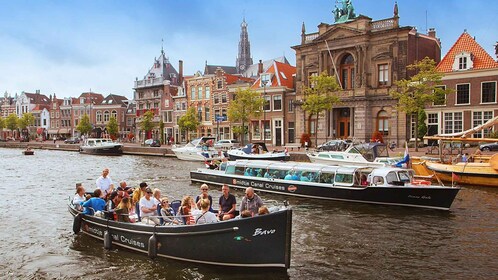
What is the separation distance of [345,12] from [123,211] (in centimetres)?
5214

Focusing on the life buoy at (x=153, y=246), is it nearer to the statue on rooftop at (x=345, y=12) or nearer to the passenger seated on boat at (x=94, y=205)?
the passenger seated on boat at (x=94, y=205)

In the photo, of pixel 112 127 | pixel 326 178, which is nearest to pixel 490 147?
pixel 326 178

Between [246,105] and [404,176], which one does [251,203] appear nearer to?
[404,176]

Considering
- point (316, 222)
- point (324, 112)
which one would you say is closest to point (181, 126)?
point (324, 112)

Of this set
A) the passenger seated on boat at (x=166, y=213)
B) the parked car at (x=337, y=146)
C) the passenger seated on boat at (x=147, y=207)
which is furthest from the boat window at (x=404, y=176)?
the parked car at (x=337, y=146)

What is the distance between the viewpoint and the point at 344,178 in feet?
82.5

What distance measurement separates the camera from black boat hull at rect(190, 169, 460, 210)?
2256cm

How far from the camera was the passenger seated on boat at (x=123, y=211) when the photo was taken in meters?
15.9

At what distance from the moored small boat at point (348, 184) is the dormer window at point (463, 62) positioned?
28.2 meters

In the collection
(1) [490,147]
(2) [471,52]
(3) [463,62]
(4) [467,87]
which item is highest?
(2) [471,52]

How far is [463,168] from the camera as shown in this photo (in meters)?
31.8

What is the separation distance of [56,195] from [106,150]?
40.2m

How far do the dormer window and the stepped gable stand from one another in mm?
400

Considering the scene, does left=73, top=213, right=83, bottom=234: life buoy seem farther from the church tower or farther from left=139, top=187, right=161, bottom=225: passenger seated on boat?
the church tower
